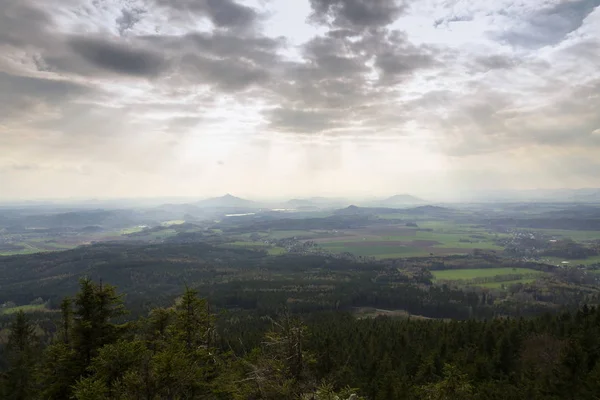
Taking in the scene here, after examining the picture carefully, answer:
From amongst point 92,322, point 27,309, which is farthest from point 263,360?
point 27,309

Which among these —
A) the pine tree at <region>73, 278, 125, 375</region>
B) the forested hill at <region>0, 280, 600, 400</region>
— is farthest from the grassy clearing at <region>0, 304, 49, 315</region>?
the pine tree at <region>73, 278, 125, 375</region>

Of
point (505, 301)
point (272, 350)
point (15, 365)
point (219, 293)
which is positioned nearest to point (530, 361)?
point (272, 350)

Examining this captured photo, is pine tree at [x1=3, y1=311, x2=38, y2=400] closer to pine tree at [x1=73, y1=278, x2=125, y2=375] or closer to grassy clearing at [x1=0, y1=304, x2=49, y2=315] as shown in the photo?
pine tree at [x1=73, y1=278, x2=125, y2=375]

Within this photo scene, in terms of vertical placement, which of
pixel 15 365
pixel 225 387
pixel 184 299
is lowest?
pixel 15 365

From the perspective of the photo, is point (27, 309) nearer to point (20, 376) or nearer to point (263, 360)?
point (20, 376)

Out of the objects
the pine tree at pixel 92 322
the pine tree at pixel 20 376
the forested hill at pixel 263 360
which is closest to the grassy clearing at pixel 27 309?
the forested hill at pixel 263 360

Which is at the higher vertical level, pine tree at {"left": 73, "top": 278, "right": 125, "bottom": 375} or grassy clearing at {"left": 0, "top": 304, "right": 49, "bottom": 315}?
pine tree at {"left": 73, "top": 278, "right": 125, "bottom": 375}

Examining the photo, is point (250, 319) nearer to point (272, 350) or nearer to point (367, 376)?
point (367, 376)

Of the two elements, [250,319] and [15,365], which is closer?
[15,365]

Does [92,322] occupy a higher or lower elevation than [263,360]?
higher
